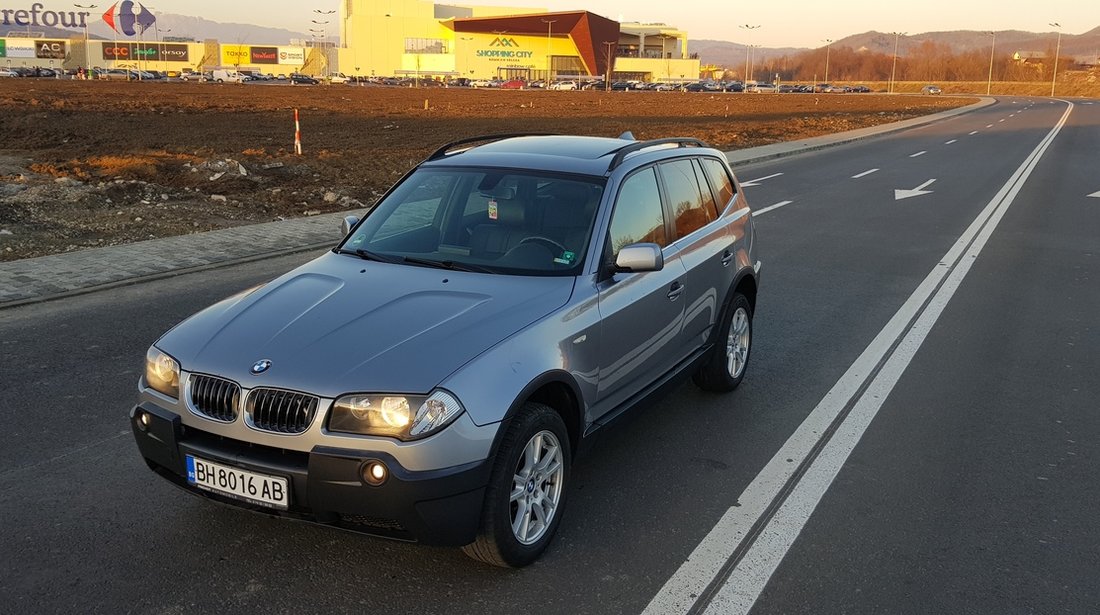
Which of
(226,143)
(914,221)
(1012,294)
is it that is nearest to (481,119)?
(226,143)

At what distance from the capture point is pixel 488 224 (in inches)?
189

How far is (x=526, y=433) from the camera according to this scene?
11.8 ft

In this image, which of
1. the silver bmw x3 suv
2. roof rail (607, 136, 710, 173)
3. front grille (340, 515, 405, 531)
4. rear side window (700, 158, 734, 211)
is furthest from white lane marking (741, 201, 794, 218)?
front grille (340, 515, 405, 531)

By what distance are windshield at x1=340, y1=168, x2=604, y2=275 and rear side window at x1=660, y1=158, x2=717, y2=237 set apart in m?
0.74

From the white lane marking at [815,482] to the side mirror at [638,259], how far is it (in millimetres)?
1308

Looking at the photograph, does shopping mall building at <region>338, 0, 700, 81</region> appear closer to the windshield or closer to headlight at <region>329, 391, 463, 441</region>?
the windshield

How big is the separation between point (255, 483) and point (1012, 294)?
27.0 ft

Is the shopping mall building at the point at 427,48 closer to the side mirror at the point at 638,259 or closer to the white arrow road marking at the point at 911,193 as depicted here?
the white arrow road marking at the point at 911,193

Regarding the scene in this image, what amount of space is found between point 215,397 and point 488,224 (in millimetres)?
1758

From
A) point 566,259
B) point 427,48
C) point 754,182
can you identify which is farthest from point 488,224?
point 427,48

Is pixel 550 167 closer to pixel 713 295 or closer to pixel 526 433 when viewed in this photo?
pixel 713 295

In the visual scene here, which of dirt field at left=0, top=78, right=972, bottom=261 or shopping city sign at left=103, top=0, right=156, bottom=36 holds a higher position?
shopping city sign at left=103, top=0, right=156, bottom=36

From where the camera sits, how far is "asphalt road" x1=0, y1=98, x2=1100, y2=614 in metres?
3.61

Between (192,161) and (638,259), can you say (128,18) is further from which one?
(638,259)
